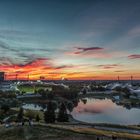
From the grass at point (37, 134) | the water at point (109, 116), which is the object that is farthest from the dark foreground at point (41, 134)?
the water at point (109, 116)

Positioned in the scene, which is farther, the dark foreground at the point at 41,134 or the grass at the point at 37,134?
the grass at the point at 37,134

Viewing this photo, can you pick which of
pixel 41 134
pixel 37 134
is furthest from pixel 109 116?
pixel 37 134

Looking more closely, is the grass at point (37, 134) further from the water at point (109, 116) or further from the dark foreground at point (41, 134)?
the water at point (109, 116)

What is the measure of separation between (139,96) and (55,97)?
177 ft

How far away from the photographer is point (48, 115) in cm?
6681

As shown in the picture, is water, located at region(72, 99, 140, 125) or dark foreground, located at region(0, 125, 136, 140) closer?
dark foreground, located at region(0, 125, 136, 140)

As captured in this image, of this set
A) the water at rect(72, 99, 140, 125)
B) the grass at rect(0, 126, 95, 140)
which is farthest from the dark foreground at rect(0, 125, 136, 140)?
the water at rect(72, 99, 140, 125)

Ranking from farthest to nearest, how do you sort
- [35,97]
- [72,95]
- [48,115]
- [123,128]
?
1. [72,95]
2. [35,97]
3. [48,115]
4. [123,128]

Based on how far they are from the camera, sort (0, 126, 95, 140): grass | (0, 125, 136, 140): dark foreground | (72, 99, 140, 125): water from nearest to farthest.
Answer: (0, 125, 136, 140): dark foreground, (0, 126, 95, 140): grass, (72, 99, 140, 125): water

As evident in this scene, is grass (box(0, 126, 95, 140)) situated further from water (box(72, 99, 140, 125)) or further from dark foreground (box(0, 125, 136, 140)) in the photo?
water (box(72, 99, 140, 125))

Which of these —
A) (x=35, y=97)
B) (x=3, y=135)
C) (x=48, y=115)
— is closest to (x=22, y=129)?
(x=3, y=135)

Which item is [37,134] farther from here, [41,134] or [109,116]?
[109,116]

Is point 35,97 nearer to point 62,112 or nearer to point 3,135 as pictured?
point 62,112

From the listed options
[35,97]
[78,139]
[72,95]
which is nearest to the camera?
[78,139]
